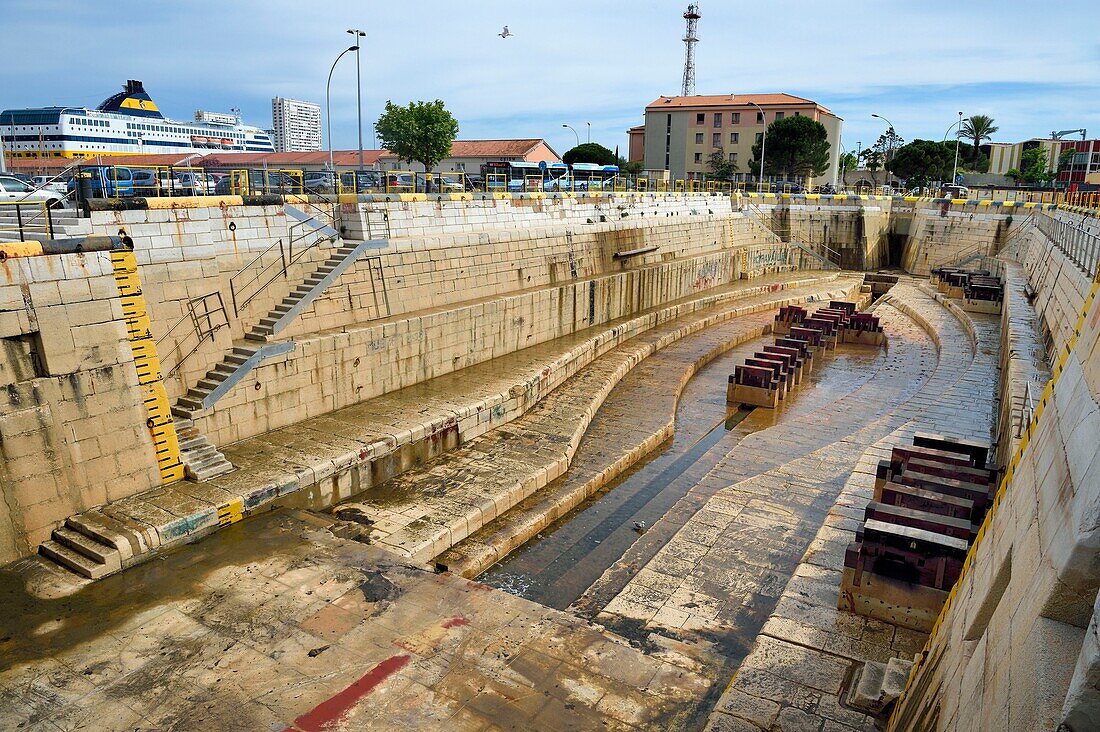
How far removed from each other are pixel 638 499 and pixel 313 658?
7587 mm

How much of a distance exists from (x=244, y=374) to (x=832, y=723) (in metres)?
11.2

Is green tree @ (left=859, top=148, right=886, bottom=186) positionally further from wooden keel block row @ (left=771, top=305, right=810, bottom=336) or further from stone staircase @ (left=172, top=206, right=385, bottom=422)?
stone staircase @ (left=172, top=206, right=385, bottom=422)

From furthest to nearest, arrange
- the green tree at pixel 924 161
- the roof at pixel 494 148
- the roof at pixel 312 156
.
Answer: the green tree at pixel 924 161, the roof at pixel 494 148, the roof at pixel 312 156

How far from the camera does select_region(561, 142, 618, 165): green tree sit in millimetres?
60844

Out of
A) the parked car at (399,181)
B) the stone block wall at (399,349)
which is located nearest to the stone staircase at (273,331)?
the stone block wall at (399,349)

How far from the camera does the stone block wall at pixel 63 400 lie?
9531 millimetres

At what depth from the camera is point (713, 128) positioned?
232ft

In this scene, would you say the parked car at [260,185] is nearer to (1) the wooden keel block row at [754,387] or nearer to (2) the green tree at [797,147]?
(1) the wooden keel block row at [754,387]

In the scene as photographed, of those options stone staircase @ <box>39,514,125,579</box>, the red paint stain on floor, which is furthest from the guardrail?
the red paint stain on floor

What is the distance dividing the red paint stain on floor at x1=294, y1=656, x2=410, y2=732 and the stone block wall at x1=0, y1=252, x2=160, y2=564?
5604 millimetres

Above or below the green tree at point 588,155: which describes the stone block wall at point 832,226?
below

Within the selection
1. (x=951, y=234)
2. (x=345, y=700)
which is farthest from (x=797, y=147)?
(x=345, y=700)

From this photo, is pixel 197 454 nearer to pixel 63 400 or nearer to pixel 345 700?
pixel 63 400

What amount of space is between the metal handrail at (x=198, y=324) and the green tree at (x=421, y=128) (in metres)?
31.4
